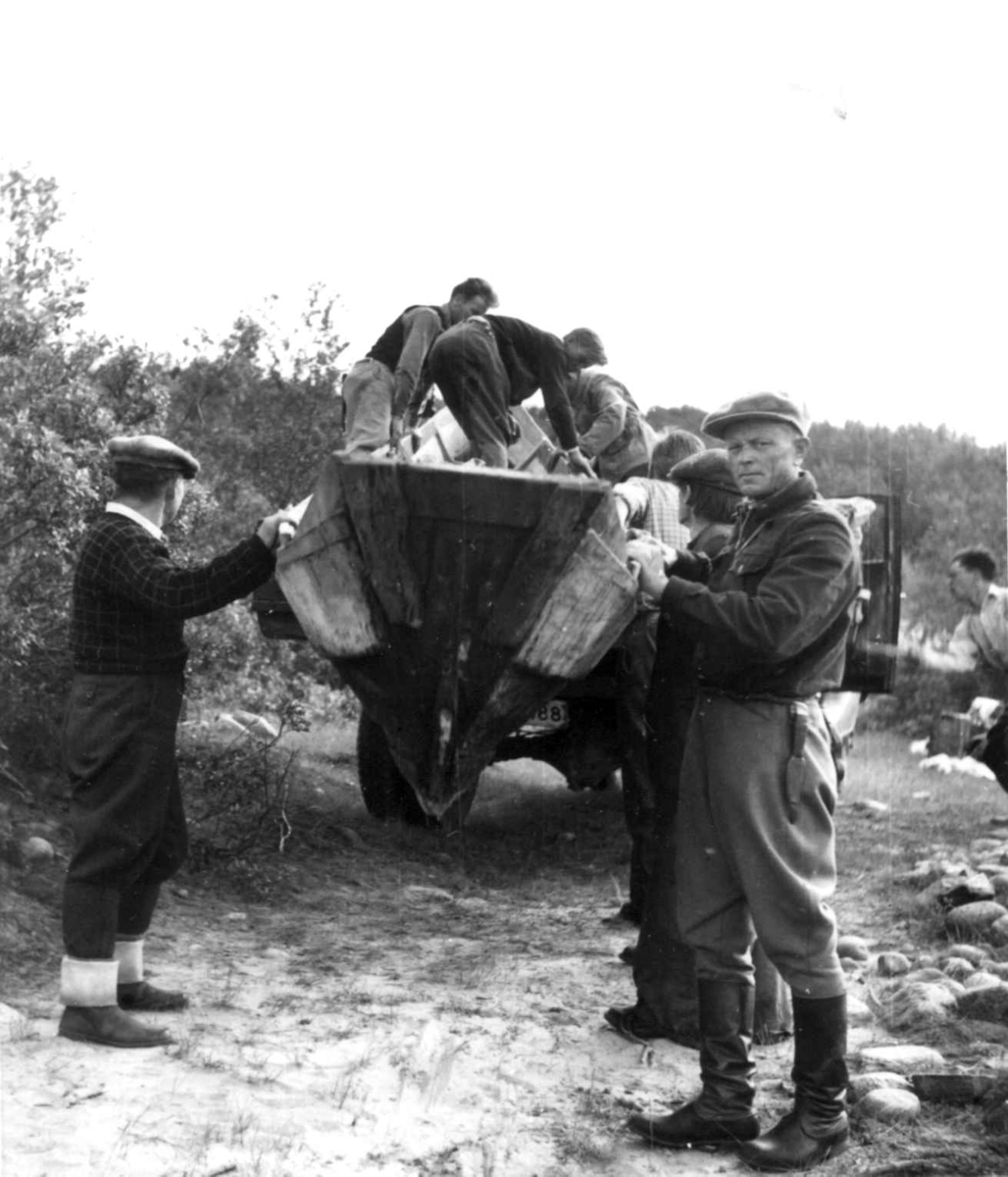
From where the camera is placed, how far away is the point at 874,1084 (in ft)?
13.0

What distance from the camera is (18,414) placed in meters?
6.03

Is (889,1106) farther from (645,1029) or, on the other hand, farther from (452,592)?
(452,592)

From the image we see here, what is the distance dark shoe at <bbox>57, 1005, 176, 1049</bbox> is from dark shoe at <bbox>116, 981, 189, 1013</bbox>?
0.35 meters

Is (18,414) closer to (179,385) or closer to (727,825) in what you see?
(727,825)

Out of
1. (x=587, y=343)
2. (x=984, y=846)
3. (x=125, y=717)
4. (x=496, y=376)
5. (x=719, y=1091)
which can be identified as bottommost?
(x=984, y=846)

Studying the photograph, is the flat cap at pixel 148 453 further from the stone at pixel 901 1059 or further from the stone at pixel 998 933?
the stone at pixel 998 933

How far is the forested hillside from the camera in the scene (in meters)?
6.23

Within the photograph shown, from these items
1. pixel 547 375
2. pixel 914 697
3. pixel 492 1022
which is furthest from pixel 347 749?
pixel 914 697

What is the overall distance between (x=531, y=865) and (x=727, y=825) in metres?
4.33

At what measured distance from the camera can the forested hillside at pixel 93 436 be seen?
6.23 meters

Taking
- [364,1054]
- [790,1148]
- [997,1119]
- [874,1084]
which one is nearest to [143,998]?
[364,1054]

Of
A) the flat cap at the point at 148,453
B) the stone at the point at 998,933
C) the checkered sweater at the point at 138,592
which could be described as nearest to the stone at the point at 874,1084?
the stone at the point at 998,933

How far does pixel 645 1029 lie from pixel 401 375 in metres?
3.57

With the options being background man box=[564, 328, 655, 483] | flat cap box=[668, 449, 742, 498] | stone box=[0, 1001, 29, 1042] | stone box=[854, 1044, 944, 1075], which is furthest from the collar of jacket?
background man box=[564, 328, 655, 483]
